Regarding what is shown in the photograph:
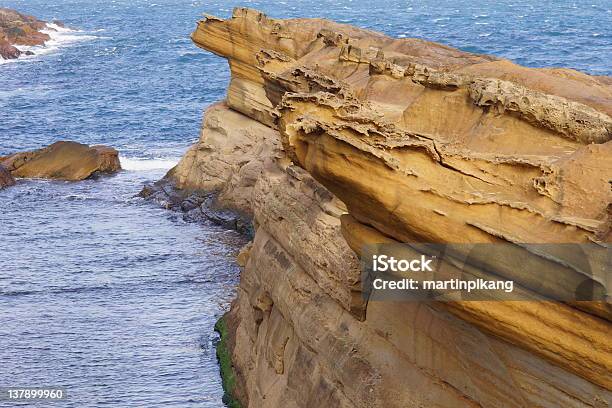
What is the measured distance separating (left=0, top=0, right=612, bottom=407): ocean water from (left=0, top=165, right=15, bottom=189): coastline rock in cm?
68

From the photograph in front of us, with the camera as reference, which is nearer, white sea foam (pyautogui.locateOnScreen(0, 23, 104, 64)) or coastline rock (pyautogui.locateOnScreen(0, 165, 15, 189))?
coastline rock (pyautogui.locateOnScreen(0, 165, 15, 189))

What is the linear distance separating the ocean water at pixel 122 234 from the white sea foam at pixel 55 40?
75 cm

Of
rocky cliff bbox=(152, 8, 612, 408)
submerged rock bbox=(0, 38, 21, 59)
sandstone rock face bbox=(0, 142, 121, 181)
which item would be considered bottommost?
submerged rock bbox=(0, 38, 21, 59)

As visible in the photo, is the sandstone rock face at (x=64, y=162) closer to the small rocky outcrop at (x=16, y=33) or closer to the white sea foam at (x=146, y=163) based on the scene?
the white sea foam at (x=146, y=163)

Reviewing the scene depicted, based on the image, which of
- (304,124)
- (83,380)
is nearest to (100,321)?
(83,380)

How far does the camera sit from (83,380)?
73.9 ft

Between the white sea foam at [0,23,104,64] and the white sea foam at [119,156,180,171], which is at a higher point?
the white sea foam at [119,156,180,171]

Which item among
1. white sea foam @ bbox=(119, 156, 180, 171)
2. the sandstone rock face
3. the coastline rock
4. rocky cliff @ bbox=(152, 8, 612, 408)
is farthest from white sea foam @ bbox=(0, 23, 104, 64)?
rocky cliff @ bbox=(152, 8, 612, 408)

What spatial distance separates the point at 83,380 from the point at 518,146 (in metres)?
11.8

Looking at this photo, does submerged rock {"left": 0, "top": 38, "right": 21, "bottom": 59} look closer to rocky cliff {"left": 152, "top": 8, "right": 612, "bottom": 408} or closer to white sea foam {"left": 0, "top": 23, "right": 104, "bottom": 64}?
white sea foam {"left": 0, "top": 23, "right": 104, "bottom": 64}

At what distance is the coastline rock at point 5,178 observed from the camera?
1677 inches

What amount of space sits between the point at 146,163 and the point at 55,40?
5960cm

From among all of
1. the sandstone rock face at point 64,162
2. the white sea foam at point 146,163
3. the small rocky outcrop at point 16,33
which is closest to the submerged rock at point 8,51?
the small rocky outcrop at point 16,33

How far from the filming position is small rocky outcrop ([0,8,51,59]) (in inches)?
3477
